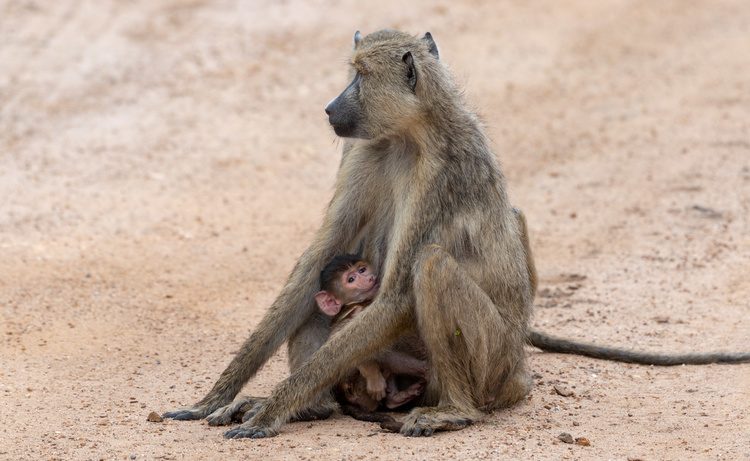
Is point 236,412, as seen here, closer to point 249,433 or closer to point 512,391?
point 249,433

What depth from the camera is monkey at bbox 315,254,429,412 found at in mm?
5293

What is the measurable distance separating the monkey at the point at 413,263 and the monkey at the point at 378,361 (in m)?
0.13

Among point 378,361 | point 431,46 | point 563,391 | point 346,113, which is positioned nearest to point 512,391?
point 563,391

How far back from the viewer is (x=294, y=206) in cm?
1007

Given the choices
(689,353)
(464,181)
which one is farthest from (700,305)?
(464,181)

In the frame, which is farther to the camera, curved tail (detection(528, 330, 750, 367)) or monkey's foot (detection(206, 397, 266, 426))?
curved tail (detection(528, 330, 750, 367))

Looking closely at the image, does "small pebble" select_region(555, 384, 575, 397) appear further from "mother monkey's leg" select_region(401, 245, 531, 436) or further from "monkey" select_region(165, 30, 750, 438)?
"mother monkey's leg" select_region(401, 245, 531, 436)

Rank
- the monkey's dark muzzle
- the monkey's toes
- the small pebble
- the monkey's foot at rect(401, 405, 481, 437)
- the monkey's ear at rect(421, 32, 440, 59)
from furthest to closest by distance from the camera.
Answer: the small pebble
the monkey's ear at rect(421, 32, 440, 59)
the monkey's dark muzzle
the monkey's foot at rect(401, 405, 481, 437)
the monkey's toes

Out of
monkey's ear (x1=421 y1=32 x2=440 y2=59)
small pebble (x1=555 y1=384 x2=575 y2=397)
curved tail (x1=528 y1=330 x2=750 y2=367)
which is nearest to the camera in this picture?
monkey's ear (x1=421 y1=32 x2=440 y2=59)

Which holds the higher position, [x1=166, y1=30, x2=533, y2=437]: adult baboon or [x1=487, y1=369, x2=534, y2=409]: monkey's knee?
[x1=166, y1=30, x2=533, y2=437]: adult baboon

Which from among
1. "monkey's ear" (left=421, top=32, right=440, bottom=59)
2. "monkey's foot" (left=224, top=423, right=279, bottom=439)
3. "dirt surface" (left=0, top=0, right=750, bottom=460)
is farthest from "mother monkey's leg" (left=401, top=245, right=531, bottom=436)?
"monkey's ear" (left=421, top=32, right=440, bottom=59)

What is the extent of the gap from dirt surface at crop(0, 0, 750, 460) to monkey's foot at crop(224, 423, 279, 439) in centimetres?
7

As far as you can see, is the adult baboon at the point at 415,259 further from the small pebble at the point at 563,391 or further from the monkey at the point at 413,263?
the small pebble at the point at 563,391

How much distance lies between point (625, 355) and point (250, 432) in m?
2.84
